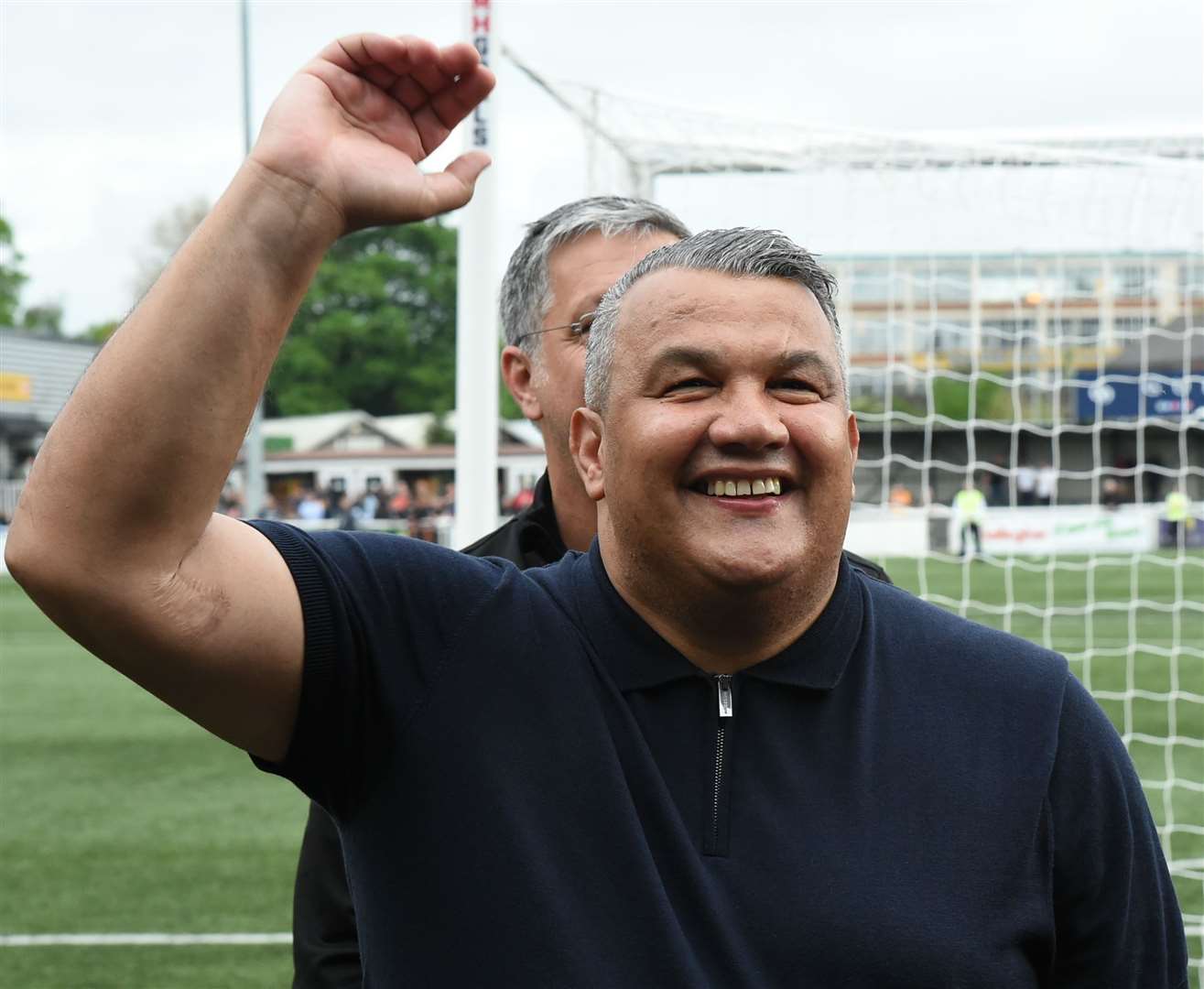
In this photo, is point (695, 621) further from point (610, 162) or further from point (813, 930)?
point (610, 162)

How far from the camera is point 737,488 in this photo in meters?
1.57

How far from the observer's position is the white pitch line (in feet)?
18.4

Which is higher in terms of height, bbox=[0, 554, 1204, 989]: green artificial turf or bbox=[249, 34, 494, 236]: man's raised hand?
bbox=[249, 34, 494, 236]: man's raised hand

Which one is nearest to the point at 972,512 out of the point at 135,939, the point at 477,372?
the point at 135,939

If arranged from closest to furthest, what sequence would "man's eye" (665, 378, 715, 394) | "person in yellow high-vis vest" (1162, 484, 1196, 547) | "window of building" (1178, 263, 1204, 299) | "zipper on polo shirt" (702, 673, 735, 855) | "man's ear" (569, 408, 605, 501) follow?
"zipper on polo shirt" (702, 673, 735, 855) < "man's eye" (665, 378, 715, 394) < "man's ear" (569, 408, 605, 501) < "window of building" (1178, 263, 1204, 299) < "person in yellow high-vis vest" (1162, 484, 1196, 547)

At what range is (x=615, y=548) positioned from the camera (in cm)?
164

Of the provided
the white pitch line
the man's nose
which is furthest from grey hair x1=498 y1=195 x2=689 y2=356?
the white pitch line

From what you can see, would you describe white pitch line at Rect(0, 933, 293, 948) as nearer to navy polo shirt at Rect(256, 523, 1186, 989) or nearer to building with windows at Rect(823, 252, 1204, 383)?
building with windows at Rect(823, 252, 1204, 383)

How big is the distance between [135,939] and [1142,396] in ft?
26.5

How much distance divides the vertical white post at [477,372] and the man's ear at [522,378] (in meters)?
1.14

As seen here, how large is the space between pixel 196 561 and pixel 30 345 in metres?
41.7

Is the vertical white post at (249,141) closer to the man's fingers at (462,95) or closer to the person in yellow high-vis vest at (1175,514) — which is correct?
the person in yellow high-vis vest at (1175,514)

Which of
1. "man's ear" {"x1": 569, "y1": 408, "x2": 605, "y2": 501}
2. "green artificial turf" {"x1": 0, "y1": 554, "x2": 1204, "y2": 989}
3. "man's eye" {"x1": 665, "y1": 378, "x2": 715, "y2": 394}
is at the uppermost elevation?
"man's eye" {"x1": 665, "y1": 378, "x2": 715, "y2": 394}

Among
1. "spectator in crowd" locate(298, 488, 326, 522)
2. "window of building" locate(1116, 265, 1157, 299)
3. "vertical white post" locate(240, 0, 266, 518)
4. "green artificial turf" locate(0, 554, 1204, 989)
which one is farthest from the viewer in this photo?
"spectator in crowd" locate(298, 488, 326, 522)
